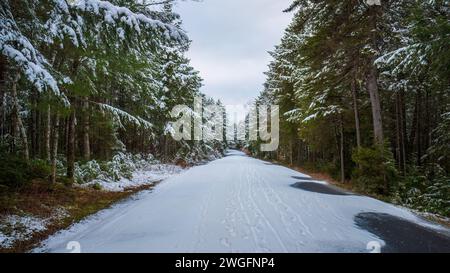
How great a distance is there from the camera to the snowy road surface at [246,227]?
15.6 feet

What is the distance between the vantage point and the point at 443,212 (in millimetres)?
9227

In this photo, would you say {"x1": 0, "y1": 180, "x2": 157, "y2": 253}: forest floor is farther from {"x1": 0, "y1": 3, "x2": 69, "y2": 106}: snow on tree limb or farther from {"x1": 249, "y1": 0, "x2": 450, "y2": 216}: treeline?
{"x1": 249, "y1": 0, "x2": 450, "y2": 216}: treeline

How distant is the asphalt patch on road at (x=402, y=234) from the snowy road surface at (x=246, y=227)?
2cm

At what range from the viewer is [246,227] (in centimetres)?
566

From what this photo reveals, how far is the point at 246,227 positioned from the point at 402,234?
294 cm

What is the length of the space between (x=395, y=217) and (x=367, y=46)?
7.77 m

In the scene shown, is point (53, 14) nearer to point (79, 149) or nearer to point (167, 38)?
point (167, 38)

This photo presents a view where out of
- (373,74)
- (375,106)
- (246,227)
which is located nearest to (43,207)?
(246,227)

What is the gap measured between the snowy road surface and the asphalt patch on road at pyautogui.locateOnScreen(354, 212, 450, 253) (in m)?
0.02

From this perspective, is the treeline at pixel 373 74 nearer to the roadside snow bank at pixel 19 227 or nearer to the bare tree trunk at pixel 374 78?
the bare tree trunk at pixel 374 78

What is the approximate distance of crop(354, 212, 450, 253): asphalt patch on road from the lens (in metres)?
4.78

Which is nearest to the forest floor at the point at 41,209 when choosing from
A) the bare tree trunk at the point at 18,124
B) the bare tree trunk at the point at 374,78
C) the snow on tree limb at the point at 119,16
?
the bare tree trunk at the point at 18,124

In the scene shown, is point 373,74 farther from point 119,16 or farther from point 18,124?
point 18,124

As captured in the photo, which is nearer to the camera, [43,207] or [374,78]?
[43,207]
